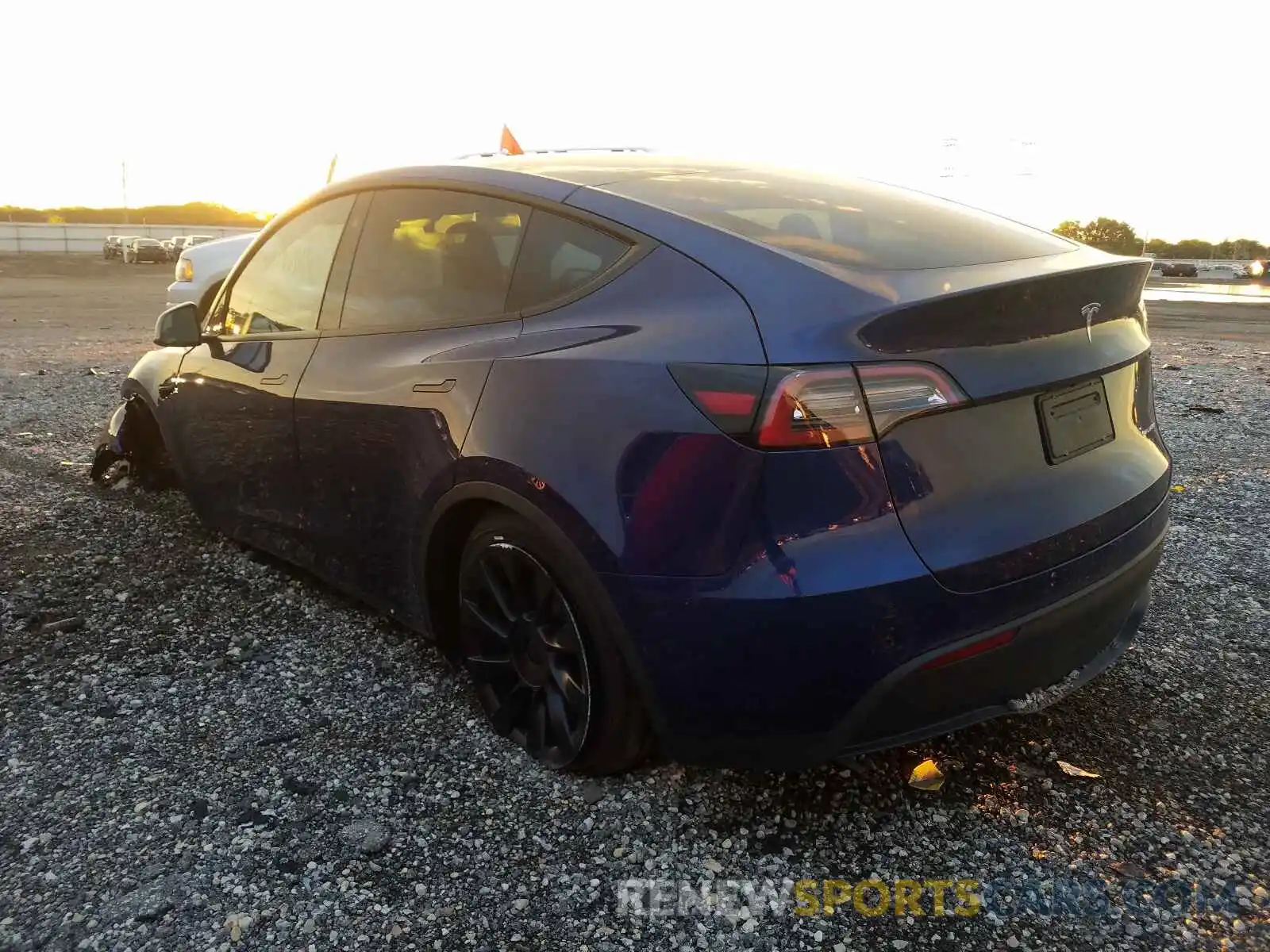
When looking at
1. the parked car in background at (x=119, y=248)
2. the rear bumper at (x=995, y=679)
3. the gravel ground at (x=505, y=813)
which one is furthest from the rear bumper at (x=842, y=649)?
the parked car in background at (x=119, y=248)

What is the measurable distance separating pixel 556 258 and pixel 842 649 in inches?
50.3

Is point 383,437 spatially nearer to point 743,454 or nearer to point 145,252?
point 743,454

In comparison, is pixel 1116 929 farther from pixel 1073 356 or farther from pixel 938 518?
pixel 1073 356

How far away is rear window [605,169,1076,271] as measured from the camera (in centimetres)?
233

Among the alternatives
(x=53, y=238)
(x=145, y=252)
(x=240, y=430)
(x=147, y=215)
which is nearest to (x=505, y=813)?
(x=240, y=430)

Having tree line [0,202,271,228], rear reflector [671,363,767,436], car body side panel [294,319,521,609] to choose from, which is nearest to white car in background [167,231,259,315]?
car body side panel [294,319,521,609]

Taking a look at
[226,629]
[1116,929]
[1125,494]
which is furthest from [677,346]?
[226,629]

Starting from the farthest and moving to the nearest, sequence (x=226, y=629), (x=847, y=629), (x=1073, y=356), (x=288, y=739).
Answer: (x=226, y=629) → (x=288, y=739) → (x=1073, y=356) → (x=847, y=629)

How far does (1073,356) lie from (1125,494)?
0.38 meters

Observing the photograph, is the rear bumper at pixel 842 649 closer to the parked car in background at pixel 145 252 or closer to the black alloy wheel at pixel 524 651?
the black alloy wheel at pixel 524 651

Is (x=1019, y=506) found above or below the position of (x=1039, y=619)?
above

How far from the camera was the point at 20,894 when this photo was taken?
2227mm

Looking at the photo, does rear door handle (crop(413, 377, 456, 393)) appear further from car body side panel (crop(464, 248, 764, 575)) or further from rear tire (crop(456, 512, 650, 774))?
rear tire (crop(456, 512, 650, 774))

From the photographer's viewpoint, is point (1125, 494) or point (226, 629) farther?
point (226, 629)
